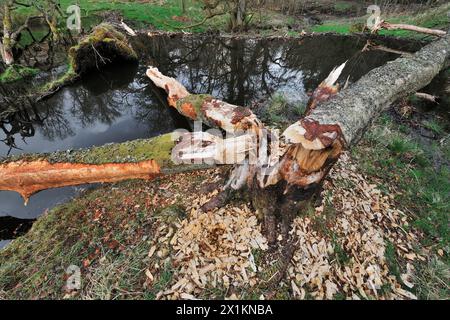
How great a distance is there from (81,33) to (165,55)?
188 inches

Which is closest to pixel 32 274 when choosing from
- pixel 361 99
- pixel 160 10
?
pixel 361 99

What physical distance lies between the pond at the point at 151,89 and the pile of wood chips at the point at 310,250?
2570mm

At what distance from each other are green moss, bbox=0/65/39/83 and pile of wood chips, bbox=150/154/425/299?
7.94 m

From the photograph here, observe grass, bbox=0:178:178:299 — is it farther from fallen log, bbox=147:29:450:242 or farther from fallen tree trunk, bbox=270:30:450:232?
fallen tree trunk, bbox=270:30:450:232

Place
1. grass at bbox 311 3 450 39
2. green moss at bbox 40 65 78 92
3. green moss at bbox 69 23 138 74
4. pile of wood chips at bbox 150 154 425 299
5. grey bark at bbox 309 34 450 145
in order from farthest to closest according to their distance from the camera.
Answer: grass at bbox 311 3 450 39 < green moss at bbox 69 23 138 74 < green moss at bbox 40 65 78 92 < pile of wood chips at bbox 150 154 425 299 < grey bark at bbox 309 34 450 145

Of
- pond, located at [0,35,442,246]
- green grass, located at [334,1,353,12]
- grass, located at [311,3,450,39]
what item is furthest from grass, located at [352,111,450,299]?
green grass, located at [334,1,353,12]

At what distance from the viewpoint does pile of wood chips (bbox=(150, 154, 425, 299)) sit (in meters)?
2.63

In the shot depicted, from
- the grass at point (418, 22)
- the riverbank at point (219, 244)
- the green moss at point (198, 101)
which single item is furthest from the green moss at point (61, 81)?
the grass at point (418, 22)

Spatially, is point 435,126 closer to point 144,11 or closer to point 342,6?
point 144,11

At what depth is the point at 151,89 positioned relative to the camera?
7.72 metres

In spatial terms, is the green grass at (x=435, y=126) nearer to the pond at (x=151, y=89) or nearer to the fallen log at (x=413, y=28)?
the pond at (x=151, y=89)

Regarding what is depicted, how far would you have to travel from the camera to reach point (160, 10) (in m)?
16.0

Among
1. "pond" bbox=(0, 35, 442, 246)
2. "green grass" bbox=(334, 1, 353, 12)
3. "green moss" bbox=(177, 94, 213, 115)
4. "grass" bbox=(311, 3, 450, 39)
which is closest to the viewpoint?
"green moss" bbox=(177, 94, 213, 115)
